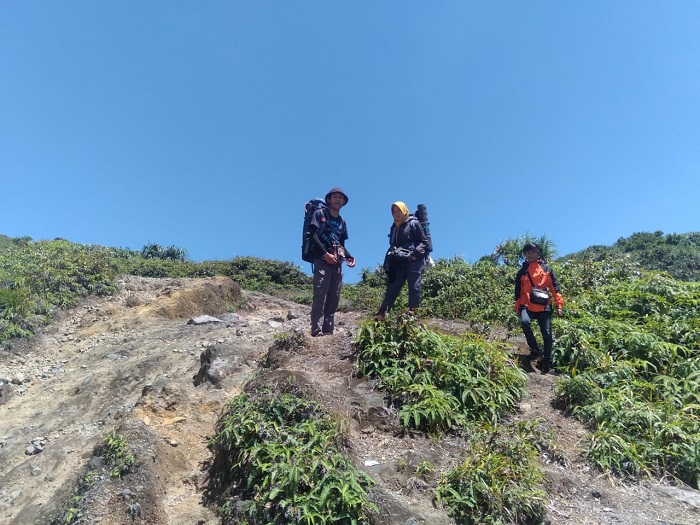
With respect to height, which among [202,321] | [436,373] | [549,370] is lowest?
[436,373]

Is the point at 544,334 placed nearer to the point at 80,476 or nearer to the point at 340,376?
the point at 340,376

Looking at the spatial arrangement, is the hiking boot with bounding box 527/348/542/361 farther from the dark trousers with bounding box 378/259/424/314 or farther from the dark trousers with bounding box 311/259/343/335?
the dark trousers with bounding box 311/259/343/335

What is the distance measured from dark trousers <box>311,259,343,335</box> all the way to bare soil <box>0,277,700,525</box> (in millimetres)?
Answer: 317

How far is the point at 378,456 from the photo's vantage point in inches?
162

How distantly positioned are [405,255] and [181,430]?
335cm

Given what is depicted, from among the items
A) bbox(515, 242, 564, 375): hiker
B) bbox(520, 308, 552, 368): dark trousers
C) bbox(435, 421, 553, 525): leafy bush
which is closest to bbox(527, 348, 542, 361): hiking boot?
bbox(515, 242, 564, 375): hiker

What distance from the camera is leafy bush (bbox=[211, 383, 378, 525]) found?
332 centimetres

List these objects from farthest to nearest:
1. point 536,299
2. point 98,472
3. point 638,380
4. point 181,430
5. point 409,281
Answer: point 409,281 < point 536,299 < point 638,380 < point 181,430 < point 98,472

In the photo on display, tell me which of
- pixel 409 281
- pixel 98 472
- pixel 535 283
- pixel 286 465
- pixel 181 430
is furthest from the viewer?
pixel 409 281

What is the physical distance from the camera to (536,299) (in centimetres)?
596

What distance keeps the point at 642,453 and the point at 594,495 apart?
0.78 m

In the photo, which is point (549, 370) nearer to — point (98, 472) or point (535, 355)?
point (535, 355)

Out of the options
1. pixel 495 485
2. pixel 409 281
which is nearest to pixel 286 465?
pixel 495 485

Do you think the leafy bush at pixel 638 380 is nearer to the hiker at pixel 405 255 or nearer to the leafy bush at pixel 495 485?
the leafy bush at pixel 495 485
